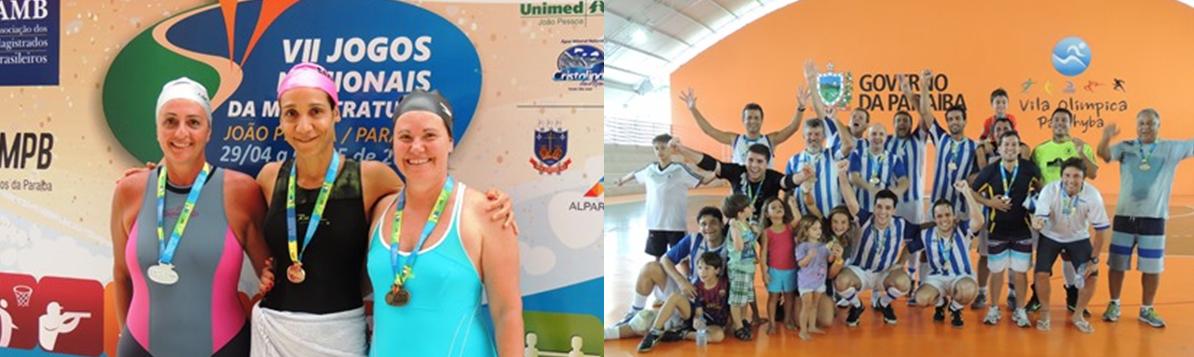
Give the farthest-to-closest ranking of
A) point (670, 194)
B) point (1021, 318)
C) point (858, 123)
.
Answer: point (858, 123)
point (1021, 318)
point (670, 194)

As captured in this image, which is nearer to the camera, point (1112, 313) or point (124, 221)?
point (124, 221)

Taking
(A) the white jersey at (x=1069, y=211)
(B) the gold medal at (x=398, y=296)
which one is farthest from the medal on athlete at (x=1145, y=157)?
(B) the gold medal at (x=398, y=296)

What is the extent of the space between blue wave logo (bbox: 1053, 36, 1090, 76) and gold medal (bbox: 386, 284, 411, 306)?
46.8ft

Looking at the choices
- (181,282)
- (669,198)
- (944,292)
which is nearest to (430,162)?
(181,282)

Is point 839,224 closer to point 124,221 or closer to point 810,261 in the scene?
point 810,261

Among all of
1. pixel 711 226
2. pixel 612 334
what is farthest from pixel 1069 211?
pixel 612 334

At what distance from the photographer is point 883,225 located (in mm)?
4805

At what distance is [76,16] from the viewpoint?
2.76 meters

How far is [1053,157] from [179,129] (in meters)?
5.27

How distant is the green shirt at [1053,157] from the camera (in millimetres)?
5102

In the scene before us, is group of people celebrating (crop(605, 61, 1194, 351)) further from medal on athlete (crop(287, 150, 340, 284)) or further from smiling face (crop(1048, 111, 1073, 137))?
medal on athlete (crop(287, 150, 340, 284))

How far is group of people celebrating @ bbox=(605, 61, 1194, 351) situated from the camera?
14.6ft

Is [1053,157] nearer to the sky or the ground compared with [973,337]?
nearer to the sky

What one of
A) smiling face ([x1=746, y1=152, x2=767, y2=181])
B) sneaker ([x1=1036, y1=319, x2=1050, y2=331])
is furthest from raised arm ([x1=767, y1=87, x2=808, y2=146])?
sneaker ([x1=1036, y1=319, x2=1050, y2=331])
